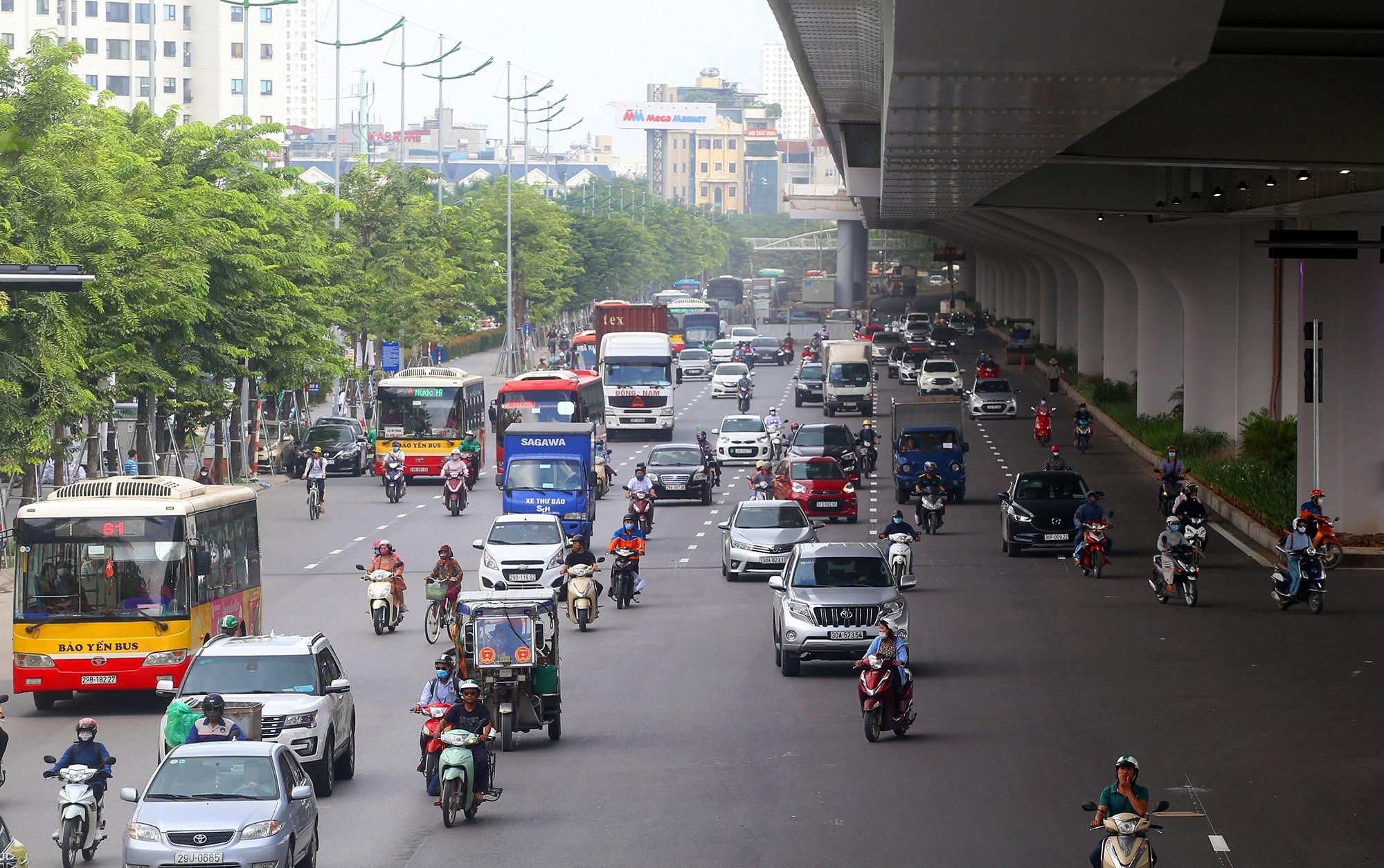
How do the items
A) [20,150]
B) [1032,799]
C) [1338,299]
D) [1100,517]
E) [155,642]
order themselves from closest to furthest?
[20,150] < [1032,799] < [155,642] < [1100,517] < [1338,299]

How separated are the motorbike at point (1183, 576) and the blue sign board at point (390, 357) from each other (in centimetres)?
4266

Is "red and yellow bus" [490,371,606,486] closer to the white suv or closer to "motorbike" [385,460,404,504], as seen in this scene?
"motorbike" [385,460,404,504]

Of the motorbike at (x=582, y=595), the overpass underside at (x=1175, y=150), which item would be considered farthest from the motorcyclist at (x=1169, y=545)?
the motorbike at (x=582, y=595)

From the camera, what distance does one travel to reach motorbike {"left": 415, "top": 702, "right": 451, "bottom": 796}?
1728 centimetres

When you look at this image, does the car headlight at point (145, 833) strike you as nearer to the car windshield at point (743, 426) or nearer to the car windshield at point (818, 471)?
the car windshield at point (818, 471)

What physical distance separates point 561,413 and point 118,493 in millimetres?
33226

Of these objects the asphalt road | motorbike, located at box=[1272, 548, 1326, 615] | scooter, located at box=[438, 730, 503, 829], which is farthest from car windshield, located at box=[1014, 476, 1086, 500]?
scooter, located at box=[438, 730, 503, 829]

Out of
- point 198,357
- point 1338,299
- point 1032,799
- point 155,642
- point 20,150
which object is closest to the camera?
point 20,150

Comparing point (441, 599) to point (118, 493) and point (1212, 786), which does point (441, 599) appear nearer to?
point (118, 493)

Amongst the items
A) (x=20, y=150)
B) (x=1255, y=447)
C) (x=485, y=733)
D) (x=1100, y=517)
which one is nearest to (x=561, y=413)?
(x=1255, y=447)

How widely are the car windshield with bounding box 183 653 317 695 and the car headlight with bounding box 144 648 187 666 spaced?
451 centimetres

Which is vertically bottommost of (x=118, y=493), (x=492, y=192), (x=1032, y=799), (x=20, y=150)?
(x=1032, y=799)

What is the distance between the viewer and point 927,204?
126 ft

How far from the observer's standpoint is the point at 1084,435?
56781 mm
